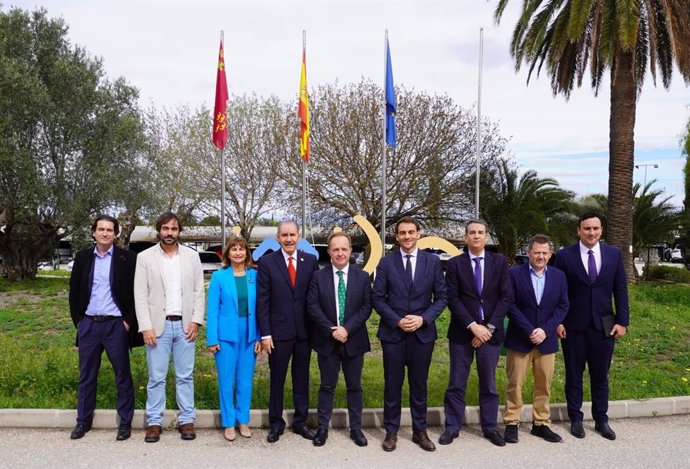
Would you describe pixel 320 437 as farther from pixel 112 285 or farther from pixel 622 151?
pixel 622 151

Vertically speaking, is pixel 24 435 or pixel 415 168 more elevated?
pixel 415 168

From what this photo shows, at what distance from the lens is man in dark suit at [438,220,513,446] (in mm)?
5359

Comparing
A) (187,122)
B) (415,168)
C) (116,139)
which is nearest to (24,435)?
(116,139)

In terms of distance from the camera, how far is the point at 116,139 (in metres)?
21.3

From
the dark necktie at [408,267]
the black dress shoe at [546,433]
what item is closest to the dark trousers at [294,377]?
the dark necktie at [408,267]

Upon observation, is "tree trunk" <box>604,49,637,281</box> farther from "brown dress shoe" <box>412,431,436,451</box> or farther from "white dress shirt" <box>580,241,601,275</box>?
"brown dress shoe" <box>412,431,436,451</box>

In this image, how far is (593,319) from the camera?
5.60 metres

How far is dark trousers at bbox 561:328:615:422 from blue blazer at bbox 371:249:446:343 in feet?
4.82

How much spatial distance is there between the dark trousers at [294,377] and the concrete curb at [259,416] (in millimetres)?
264

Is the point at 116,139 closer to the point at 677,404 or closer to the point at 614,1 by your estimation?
Answer: the point at 614,1

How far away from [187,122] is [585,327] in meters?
31.1

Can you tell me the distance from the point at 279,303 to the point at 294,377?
0.74 m

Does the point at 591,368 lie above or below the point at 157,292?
below

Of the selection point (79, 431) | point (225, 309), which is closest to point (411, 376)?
point (225, 309)
